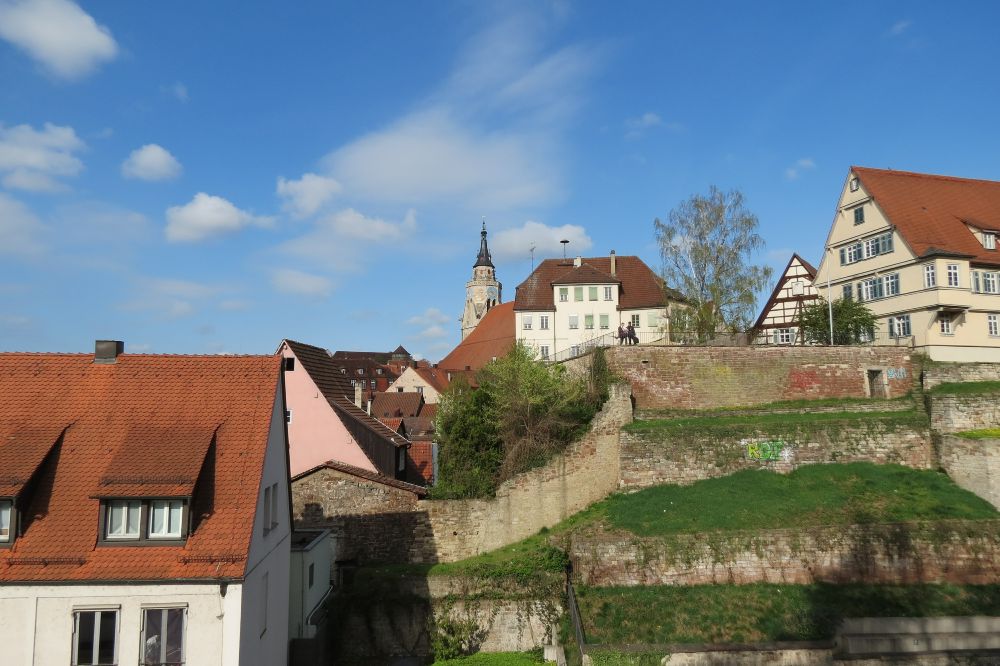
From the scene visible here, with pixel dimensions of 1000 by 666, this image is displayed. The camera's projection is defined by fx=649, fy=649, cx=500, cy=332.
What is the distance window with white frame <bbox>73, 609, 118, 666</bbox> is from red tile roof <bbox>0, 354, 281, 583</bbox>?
70 cm

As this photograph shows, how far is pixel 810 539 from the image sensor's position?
18.8 metres

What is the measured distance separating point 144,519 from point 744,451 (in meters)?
19.2

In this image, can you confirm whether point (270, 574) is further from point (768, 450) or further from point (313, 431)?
point (768, 450)

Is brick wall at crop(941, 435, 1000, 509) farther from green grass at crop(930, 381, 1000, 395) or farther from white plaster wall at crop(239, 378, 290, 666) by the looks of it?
white plaster wall at crop(239, 378, 290, 666)

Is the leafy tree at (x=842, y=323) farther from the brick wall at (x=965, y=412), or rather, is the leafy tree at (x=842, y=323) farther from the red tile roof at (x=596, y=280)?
the red tile roof at (x=596, y=280)

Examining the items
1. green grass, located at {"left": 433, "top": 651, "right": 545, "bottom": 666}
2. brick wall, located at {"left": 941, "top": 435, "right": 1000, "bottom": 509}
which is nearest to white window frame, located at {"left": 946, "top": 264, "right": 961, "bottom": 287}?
brick wall, located at {"left": 941, "top": 435, "right": 1000, "bottom": 509}

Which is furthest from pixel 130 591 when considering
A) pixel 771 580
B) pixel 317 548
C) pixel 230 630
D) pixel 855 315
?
pixel 855 315

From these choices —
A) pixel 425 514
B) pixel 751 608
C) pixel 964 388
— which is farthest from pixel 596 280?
pixel 751 608

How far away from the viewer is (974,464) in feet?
72.9

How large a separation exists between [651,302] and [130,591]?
38295 mm

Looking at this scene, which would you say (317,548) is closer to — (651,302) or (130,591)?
(130,591)

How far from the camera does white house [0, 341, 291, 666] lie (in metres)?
10.8

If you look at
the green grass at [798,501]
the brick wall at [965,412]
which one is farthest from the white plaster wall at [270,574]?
the brick wall at [965,412]

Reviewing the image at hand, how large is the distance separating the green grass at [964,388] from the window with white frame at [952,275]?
493cm
